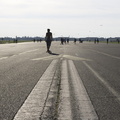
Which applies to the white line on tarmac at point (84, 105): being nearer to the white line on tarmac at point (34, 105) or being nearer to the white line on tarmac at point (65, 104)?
the white line on tarmac at point (65, 104)

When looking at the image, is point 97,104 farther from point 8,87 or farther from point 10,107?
point 8,87

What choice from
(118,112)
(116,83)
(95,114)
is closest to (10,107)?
(95,114)

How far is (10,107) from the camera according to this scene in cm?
458

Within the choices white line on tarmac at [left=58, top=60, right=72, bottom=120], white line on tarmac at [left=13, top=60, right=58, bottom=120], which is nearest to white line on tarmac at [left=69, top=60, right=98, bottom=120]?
white line on tarmac at [left=58, top=60, right=72, bottom=120]

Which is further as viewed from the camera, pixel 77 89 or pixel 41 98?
pixel 77 89

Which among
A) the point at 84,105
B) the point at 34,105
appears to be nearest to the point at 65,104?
the point at 84,105

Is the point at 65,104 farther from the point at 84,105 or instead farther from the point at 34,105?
the point at 34,105

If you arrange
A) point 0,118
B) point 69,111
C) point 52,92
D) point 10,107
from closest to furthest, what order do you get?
point 0,118
point 69,111
point 10,107
point 52,92

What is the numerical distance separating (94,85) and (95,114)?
2724mm

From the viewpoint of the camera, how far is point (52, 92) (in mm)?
5836

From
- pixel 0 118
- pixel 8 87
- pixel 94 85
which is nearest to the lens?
pixel 0 118

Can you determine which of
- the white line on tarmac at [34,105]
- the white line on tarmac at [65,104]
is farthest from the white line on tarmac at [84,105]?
the white line on tarmac at [34,105]

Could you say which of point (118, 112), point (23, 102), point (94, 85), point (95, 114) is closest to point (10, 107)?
point (23, 102)

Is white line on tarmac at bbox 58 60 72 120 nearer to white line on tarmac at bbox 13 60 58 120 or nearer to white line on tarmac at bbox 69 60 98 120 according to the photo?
white line on tarmac at bbox 69 60 98 120
